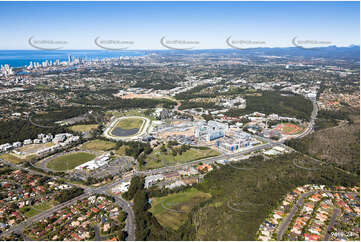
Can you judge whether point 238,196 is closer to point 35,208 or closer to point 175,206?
point 175,206

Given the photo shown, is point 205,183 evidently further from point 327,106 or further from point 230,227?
point 327,106

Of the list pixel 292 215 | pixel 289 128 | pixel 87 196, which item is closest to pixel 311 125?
pixel 289 128

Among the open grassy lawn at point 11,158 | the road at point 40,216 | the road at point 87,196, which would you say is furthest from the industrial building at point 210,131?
the open grassy lawn at point 11,158

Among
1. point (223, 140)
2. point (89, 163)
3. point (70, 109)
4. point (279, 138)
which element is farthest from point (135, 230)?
point (70, 109)

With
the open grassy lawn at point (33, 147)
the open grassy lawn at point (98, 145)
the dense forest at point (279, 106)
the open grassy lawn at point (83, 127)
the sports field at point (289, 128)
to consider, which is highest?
the dense forest at point (279, 106)

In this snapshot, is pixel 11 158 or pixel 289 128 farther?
pixel 289 128

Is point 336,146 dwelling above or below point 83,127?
above

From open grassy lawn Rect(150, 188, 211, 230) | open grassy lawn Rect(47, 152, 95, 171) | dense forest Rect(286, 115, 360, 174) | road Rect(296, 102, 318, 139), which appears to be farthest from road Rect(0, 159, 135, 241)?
road Rect(296, 102, 318, 139)

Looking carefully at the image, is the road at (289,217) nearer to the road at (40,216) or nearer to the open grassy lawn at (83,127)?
the road at (40,216)
